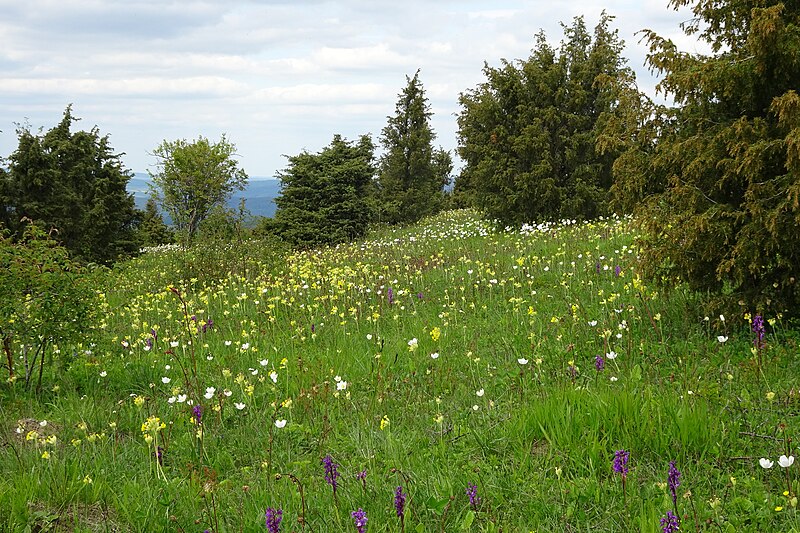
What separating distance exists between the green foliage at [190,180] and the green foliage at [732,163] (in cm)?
3969

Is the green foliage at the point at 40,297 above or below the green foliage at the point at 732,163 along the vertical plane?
below

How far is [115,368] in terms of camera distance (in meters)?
6.42

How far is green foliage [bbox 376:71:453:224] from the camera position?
1147 inches

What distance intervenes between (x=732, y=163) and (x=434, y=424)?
3486 millimetres

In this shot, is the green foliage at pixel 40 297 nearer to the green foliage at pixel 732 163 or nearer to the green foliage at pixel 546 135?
the green foliage at pixel 732 163

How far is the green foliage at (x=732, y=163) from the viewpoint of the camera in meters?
4.92

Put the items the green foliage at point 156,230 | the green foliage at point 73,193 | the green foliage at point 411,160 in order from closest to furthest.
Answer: the green foliage at point 73,193 → the green foliage at point 411,160 → the green foliage at point 156,230

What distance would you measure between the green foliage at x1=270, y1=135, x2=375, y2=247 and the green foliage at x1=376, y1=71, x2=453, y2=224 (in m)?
6.62

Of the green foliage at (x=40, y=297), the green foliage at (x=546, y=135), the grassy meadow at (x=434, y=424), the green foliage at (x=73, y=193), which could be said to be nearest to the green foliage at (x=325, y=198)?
the green foliage at (x=546, y=135)

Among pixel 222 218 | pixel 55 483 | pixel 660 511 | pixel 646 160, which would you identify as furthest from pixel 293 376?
pixel 222 218

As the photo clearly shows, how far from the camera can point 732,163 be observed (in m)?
5.13


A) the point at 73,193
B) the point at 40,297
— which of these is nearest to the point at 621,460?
the point at 40,297

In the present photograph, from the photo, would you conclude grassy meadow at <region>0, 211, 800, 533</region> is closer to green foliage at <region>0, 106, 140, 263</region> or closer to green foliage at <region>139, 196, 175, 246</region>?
green foliage at <region>0, 106, 140, 263</region>

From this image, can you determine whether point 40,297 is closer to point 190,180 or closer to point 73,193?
point 73,193
